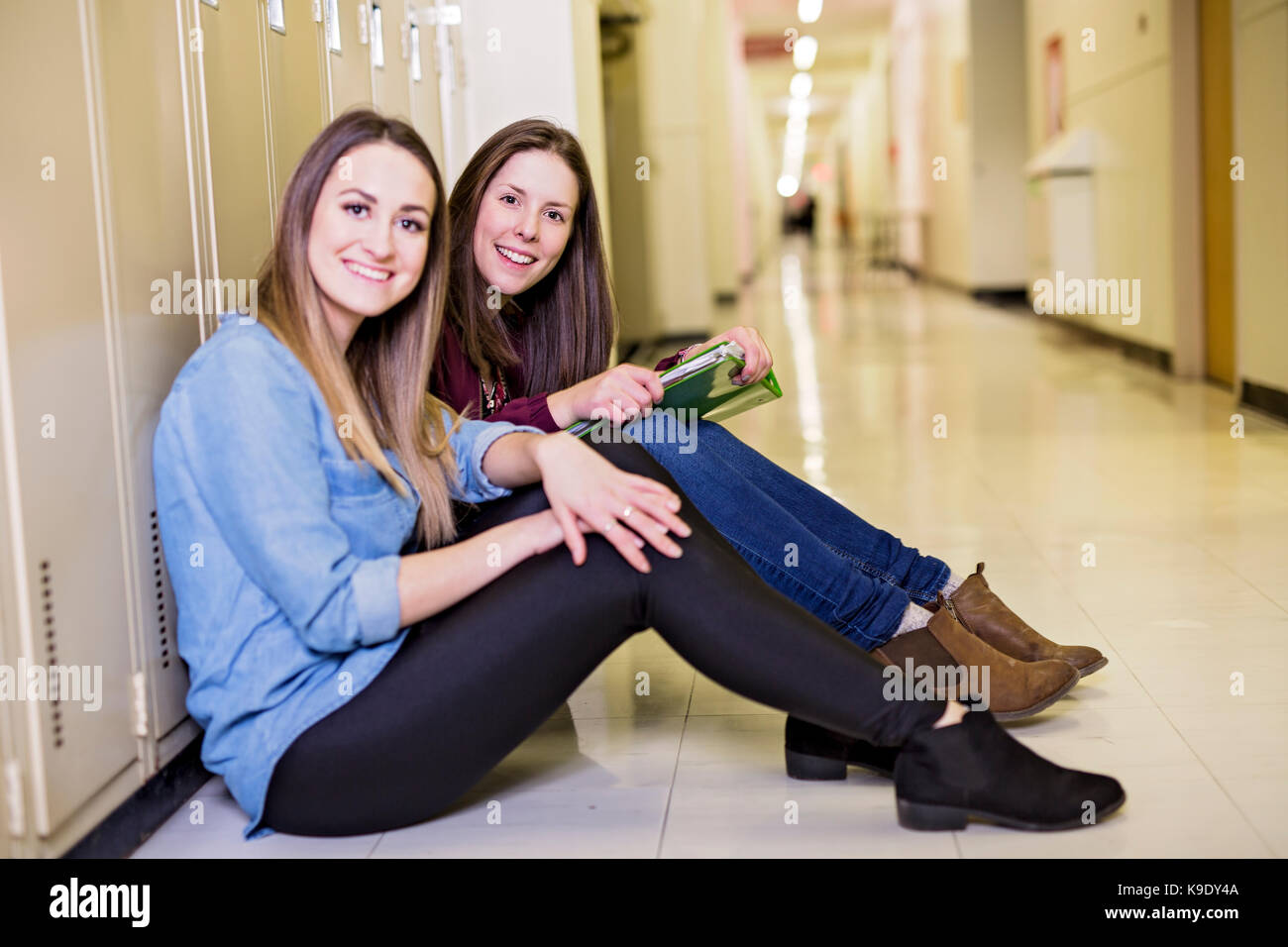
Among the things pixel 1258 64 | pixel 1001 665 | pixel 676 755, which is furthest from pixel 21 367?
pixel 1258 64

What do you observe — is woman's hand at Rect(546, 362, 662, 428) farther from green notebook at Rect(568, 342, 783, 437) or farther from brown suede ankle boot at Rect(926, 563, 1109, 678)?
brown suede ankle boot at Rect(926, 563, 1109, 678)

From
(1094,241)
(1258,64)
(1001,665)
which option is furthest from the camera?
(1094,241)

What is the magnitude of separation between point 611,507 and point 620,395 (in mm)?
396

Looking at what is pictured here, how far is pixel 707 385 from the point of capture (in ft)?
6.66

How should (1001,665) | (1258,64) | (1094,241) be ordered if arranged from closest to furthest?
(1001,665)
(1258,64)
(1094,241)

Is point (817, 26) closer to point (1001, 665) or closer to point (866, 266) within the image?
point (866, 266)

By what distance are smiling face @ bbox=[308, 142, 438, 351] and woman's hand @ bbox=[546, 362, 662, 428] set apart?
0.40m

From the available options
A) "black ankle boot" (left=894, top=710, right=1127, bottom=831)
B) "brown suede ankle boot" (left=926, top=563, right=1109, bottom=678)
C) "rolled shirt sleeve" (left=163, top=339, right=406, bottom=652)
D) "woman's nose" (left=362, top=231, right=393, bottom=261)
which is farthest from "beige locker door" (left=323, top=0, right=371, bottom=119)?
"black ankle boot" (left=894, top=710, right=1127, bottom=831)

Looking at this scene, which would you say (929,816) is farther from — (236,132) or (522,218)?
(236,132)

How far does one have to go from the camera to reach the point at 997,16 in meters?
11.9

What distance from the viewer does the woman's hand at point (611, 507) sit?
156 centimetres

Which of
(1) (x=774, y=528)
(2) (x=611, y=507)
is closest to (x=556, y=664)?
(2) (x=611, y=507)

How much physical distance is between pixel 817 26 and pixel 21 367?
61.8 feet

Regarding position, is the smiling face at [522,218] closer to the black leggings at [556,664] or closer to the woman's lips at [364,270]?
the woman's lips at [364,270]
